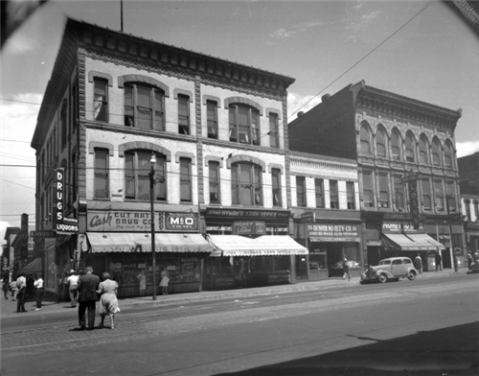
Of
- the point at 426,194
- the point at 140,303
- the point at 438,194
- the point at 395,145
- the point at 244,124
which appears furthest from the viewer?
the point at 395,145

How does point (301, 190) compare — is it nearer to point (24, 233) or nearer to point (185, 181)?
point (185, 181)

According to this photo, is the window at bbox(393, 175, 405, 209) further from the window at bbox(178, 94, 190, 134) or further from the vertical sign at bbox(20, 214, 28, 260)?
the vertical sign at bbox(20, 214, 28, 260)

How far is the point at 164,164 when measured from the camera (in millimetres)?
26078

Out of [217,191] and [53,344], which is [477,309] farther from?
[217,191]

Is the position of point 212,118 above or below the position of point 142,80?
below

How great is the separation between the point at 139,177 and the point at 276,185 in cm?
992

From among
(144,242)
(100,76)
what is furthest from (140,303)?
(100,76)

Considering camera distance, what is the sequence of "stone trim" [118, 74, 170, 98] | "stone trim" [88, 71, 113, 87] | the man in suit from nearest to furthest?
1. the man in suit
2. "stone trim" [88, 71, 113, 87]
3. "stone trim" [118, 74, 170, 98]

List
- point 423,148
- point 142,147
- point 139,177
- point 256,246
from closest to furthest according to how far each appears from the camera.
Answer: point 139,177 < point 142,147 < point 256,246 < point 423,148

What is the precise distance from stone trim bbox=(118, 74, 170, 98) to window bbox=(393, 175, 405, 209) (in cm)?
1983

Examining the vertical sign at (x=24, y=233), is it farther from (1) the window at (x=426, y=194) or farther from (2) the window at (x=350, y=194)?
(1) the window at (x=426, y=194)

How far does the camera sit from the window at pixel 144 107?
2527cm

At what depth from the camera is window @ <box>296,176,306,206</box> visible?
102ft

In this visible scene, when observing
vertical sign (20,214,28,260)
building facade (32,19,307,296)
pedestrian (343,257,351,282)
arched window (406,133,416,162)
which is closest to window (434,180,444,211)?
arched window (406,133,416,162)
